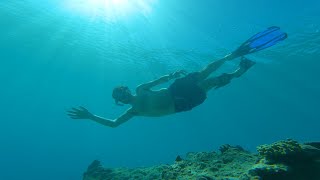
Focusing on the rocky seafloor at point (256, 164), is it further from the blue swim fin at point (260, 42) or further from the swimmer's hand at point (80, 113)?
the blue swim fin at point (260, 42)

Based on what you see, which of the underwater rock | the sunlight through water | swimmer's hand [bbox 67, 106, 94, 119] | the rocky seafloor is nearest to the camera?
the rocky seafloor

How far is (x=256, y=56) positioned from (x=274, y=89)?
716 inches

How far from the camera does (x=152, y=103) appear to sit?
31.9ft

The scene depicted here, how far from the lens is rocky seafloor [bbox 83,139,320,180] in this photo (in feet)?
16.1

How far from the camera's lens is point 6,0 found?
2698 cm

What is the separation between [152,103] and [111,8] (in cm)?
1796

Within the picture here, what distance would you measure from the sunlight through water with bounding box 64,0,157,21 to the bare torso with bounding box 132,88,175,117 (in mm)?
15389

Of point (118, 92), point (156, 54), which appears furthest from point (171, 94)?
point (156, 54)

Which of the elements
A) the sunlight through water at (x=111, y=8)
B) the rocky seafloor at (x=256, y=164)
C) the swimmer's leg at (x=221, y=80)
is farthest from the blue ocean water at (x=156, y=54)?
the rocky seafloor at (x=256, y=164)

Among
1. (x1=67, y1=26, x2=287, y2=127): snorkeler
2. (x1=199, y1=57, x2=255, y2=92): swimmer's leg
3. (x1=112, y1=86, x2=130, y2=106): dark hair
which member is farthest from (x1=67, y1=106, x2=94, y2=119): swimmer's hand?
(x1=199, y1=57, x2=255, y2=92): swimmer's leg

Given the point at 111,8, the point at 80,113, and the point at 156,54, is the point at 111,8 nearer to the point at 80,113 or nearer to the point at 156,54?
the point at 156,54

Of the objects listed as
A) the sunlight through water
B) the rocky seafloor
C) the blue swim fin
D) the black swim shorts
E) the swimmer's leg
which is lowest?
the rocky seafloor

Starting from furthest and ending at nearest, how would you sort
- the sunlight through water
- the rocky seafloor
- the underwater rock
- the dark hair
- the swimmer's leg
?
the sunlight through water < the swimmer's leg < the dark hair < the underwater rock < the rocky seafloor

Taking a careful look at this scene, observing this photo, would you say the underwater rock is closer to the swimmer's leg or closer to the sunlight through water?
the swimmer's leg
